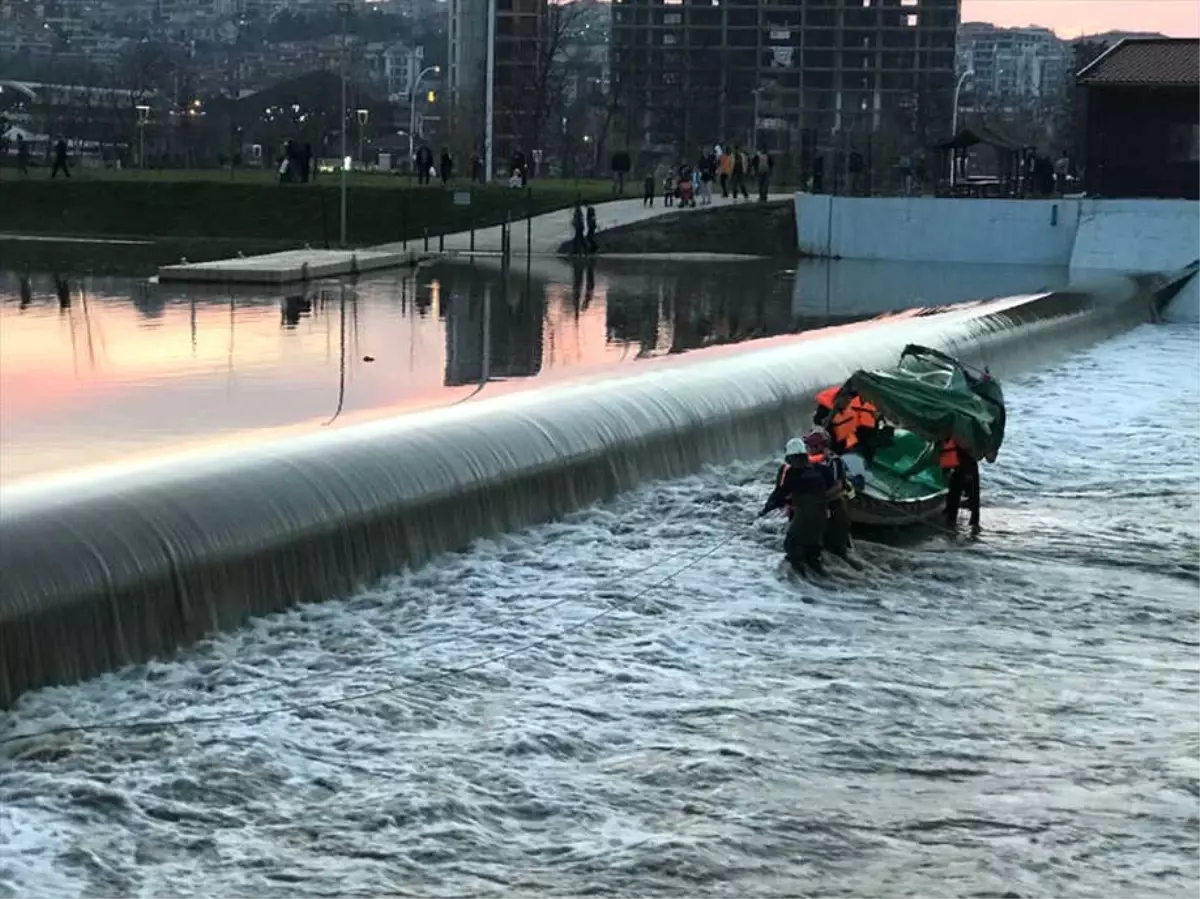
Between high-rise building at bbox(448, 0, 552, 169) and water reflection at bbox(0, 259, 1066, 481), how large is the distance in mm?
32624

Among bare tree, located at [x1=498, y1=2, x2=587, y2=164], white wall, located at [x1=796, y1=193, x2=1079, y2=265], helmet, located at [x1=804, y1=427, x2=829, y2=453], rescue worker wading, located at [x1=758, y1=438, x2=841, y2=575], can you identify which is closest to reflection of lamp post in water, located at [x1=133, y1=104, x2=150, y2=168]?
bare tree, located at [x1=498, y1=2, x2=587, y2=164]

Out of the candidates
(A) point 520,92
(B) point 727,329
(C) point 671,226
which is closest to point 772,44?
(A) point 520,92

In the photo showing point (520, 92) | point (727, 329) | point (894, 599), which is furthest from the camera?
point (520, 92)

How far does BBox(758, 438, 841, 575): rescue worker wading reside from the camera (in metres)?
12.6

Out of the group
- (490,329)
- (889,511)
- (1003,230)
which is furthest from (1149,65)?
(889,511)

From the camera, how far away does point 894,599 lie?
1255 centimetres

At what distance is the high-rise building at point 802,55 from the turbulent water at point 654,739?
98586 mm

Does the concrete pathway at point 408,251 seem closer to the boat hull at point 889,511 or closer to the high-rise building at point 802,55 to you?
the boat hull at point 889,511

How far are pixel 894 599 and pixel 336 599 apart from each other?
12.5 feet

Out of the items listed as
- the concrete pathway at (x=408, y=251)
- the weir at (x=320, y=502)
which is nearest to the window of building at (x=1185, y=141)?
the concrete pathway at (x=408, y=251)

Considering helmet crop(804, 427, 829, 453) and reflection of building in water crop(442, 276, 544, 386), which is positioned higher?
helmet crop(804, 427, 829, 453)

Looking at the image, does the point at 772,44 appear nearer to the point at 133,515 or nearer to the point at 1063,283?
the point at 1063,283

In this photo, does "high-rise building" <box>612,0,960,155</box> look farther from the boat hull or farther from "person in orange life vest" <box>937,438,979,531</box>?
the boat hull

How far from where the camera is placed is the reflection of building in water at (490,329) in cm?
2027
